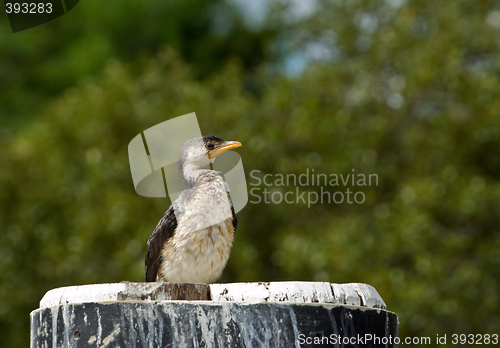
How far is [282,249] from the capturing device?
42.3 ft

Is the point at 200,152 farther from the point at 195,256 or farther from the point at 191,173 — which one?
the point at 195,256

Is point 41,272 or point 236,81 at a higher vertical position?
point 236,81

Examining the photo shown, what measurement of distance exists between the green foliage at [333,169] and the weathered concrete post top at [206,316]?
8597mm

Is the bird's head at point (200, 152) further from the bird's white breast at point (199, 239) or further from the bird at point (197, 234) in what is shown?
the bird's white breast at point (199, 239)

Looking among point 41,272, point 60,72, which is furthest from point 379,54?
point 60,72

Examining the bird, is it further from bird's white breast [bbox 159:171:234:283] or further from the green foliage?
the green foliage

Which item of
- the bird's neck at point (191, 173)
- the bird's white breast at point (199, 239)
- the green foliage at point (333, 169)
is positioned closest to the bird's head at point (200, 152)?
the bird's neck at point (191, 173)

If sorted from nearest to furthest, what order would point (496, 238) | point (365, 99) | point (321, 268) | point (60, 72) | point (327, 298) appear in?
point (327, 298)
point (321, 268)
point (496, 238)
point (365, 99)
point (60, 72)

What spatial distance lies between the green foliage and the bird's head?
20.8 ft

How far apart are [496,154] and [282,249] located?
4.92 m

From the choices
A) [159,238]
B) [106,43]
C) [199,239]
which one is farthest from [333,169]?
[106,43]

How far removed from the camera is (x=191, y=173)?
5.75m

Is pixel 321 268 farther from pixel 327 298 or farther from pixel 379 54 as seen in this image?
pixel 327 298

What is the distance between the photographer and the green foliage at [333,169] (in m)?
12.7
